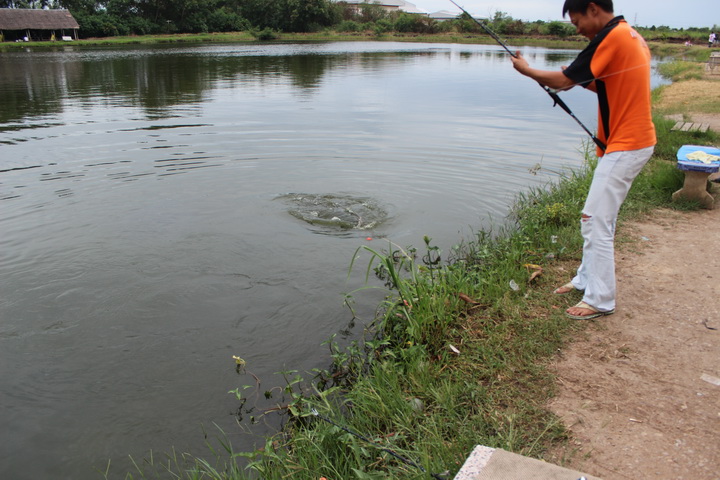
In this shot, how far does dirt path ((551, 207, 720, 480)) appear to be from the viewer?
8.75 ft

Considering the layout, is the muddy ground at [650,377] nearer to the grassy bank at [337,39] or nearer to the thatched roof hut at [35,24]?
the grassy bank at [337,39]

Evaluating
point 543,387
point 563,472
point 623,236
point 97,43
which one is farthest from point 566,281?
point 97,43

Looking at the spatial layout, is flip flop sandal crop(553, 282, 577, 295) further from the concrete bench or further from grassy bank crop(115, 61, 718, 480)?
the concrete bench

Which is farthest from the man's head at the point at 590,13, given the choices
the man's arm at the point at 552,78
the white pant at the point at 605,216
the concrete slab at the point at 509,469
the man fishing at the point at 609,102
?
the concrete slab at the point at 509,469

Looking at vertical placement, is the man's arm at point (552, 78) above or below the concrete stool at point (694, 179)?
above

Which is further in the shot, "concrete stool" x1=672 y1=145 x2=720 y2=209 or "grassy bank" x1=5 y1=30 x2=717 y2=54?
"grassy bank" x1=5 y1=30 x2=717 y2=54

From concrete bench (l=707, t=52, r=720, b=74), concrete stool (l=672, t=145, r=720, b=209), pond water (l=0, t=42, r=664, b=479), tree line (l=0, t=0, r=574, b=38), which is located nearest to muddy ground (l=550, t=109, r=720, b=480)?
concrete stool (l=672, t=145, r=720, b=209)

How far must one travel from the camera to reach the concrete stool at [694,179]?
605 centimetres

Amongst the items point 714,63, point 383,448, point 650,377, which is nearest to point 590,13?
point 650,377

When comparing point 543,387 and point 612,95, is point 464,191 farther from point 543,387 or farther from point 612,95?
point 543,387

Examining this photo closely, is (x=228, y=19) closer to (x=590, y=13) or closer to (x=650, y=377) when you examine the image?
(x=590, y=13)

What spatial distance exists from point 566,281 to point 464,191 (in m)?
3.98

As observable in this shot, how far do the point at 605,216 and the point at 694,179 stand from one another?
A: 3416 mm

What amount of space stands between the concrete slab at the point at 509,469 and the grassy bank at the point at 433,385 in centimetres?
23
